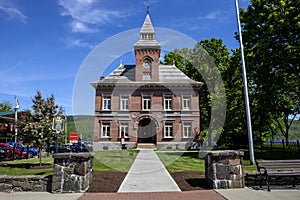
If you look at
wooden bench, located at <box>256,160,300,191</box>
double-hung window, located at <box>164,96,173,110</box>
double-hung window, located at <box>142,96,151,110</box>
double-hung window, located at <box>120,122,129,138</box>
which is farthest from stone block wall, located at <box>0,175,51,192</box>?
double-hung window, located at <box>164,96,173,110</box>

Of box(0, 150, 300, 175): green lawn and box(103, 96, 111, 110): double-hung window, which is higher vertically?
box(103, 96, 111, 110): double-hung window

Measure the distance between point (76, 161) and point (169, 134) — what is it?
77.0 feet

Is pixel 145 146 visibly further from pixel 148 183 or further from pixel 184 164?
pixel 148 183

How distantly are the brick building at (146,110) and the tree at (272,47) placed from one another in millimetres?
11695

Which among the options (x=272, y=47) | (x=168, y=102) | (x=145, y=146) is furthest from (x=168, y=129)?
(x=272, y=47)

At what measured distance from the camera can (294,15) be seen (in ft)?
50.0

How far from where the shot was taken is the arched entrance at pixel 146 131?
30.5m

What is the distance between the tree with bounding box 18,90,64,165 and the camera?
44.2ft

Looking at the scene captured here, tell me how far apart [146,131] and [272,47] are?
19.0m

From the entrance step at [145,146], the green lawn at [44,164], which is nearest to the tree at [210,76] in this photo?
the entrance step at [145,146]

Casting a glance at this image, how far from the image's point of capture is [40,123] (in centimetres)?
1362

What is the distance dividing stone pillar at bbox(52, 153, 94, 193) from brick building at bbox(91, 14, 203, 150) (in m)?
22.4

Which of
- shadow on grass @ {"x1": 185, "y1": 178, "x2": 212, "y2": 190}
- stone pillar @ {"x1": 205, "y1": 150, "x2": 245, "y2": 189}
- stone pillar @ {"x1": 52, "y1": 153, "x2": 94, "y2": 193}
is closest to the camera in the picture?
stone pillar @ {"x1": 52, "y1": 153, "x2": 94, "y2": 193}

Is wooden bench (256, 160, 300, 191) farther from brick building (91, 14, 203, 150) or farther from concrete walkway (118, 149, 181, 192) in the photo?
brick building (91, 14, 203, 150)
